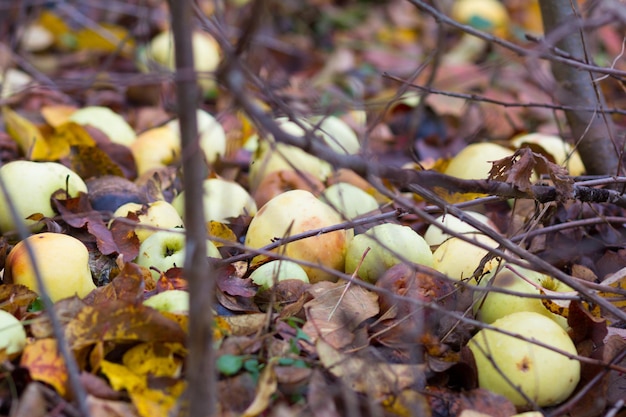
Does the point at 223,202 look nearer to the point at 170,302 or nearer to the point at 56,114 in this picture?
the point at 170,302

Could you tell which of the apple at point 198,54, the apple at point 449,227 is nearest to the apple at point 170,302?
the apple at point 449,227

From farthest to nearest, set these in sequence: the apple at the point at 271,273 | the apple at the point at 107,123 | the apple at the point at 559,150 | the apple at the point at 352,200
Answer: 1. the apple at the point at 107,123
2. the apple at the point at 559,150
3. the apple at the point at 352,200
4. the apple at the point at 271,273

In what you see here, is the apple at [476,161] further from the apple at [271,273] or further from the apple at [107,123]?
the apple at [107,123]

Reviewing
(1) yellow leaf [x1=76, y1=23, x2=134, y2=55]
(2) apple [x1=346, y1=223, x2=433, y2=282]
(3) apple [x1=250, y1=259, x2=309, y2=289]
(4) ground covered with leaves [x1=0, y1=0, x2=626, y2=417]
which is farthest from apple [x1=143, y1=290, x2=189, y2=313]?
(1) yellow leaf [x1=76, y1=23, x2=134, y2=55]

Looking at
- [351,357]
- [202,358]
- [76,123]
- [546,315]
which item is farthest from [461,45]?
[202,358]

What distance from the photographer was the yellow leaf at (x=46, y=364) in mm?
1264

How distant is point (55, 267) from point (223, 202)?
53 centimetres

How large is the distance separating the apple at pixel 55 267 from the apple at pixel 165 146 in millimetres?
826

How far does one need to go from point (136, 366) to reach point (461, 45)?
3.43 meters

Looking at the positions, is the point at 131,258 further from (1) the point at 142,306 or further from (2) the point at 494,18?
(2) the point at 494,18

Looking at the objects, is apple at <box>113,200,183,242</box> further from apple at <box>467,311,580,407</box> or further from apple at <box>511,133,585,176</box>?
apple at <box>511,133,585,176</box>

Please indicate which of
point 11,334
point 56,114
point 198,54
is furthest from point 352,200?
point 198,54

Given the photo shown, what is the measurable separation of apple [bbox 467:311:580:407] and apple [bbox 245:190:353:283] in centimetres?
43

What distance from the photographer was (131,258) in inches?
68.9
